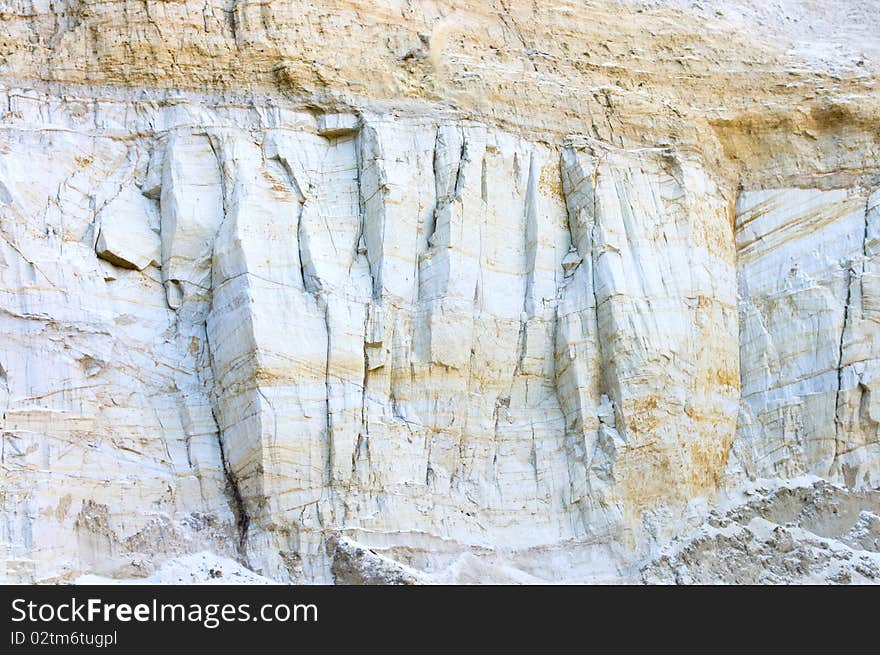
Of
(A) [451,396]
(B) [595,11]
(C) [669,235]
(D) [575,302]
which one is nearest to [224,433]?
(A) [451,396]

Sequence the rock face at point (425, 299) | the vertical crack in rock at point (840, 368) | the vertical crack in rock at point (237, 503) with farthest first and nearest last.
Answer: the vertical crack in rock at point (840, 368) < the rock face at point (425, 299) < the vertical crack in rock at point (237, 503)

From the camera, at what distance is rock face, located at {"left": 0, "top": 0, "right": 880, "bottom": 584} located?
24750 millimetres

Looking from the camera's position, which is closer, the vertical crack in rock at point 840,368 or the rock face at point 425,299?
the rock face at point 425,299

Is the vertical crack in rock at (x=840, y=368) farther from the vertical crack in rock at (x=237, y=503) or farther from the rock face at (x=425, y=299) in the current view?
the vertical crack in rock at (x=237, y=503)

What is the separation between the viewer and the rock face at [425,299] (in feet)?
81.2

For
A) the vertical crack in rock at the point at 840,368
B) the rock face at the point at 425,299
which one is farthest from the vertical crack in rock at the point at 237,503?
the vertical crack in rock at the point at 840,368

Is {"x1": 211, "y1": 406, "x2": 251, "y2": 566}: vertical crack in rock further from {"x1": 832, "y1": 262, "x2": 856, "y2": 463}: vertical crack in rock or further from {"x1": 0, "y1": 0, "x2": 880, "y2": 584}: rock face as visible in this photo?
{"x1": 832, "y1": 262, "x2": 856, "y2": 463}: vertical crack in rock

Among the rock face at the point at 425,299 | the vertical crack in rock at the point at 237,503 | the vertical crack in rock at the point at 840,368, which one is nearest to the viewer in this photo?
the vertical crack in rock at the point at 237,503

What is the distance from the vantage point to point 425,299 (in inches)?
1037

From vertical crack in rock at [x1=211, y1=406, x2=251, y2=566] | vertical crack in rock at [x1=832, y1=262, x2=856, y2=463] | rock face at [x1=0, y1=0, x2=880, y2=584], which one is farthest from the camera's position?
vertical crack in rock at [x1=832, y1=262, x2=856, y2=463]

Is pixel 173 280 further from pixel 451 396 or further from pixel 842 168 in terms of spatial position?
pixel 842 168

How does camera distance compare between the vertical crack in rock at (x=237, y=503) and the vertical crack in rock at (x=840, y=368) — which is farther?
the vertical crack in rock at (x=840, y=368)

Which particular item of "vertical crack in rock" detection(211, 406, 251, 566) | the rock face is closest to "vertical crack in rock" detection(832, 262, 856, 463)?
the rock face

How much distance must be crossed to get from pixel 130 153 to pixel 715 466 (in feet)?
30.4
